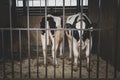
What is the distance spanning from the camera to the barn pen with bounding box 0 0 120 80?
15.2 feet

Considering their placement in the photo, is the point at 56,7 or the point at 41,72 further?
the point at 56,7

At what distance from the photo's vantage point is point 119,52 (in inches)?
210

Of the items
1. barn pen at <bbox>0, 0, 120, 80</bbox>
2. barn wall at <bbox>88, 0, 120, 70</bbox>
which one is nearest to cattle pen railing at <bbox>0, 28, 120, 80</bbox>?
barn pen at <bbox>0, 0, 120, 80</bbox>

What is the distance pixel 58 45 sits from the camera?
7156mm

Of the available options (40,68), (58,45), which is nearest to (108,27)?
(58,45)

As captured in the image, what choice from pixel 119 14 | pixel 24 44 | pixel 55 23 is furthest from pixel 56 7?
pixel 119 14

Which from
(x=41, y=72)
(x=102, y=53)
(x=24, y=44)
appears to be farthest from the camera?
(x=24, y=44)

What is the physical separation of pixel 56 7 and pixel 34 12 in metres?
0.83

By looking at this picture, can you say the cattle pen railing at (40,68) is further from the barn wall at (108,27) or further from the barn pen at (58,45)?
the barn wall at (108,27)

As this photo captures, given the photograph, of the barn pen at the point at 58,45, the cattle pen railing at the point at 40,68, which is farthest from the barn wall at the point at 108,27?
the cattle pen railing at the point at 40,68

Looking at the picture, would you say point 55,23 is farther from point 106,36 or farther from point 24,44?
point 24,44

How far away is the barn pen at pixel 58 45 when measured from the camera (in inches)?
183

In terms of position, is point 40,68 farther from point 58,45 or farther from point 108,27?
point 108,27

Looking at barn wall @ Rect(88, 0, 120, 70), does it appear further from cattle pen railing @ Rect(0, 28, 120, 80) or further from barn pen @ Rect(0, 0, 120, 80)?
cattle pen railing @ Rect(0, 28, 120, 80)
